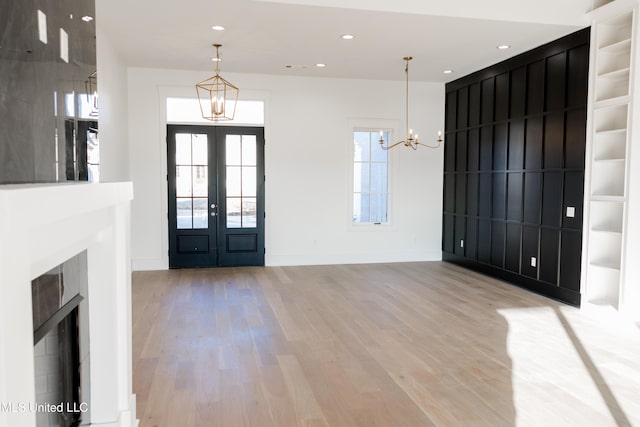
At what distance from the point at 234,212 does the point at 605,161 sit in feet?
17.3

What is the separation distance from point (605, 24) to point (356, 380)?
4570 mm

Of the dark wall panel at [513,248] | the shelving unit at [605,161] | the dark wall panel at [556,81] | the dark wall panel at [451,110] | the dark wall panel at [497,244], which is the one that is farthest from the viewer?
the dark wall panel at [451,110]

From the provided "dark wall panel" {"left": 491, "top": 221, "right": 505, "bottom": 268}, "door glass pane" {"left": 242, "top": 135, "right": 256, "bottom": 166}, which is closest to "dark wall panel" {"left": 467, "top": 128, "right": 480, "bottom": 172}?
"dark wall panel" {"left": 491, "top": 221, "right": 505, "bottom": 268}

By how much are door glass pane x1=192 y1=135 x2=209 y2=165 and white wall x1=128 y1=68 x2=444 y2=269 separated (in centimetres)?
49

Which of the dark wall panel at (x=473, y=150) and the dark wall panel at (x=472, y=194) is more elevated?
the dark wall panel at (x=473, y=150)

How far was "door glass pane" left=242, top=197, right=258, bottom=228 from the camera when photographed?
25.9 ft

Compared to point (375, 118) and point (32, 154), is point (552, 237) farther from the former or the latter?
point (32, 154)

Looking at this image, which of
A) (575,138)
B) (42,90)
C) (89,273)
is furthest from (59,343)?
(575,138)

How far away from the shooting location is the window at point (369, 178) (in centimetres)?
830

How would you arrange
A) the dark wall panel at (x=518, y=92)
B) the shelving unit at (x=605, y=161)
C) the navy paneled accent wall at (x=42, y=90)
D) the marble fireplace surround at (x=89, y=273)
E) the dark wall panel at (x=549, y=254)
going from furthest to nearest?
the dark wall panel at (x=518, y=92) → the dark wall panel at (x=549, y=254) → the shelving unit at (x=605, y=161) → the navy paneled accent wall at (x=42, y=90) → the marble fireplace surround at (x=89, y=273)

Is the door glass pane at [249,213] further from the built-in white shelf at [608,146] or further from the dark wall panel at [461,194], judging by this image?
the built-in white shelf at [608,146]

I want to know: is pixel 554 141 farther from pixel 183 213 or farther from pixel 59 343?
pixel 59 343

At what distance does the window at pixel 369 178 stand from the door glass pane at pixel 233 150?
1.97 m

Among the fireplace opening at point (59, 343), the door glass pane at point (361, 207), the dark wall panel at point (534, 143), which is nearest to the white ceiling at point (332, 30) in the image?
the dark wall panel at point (534, 143)
